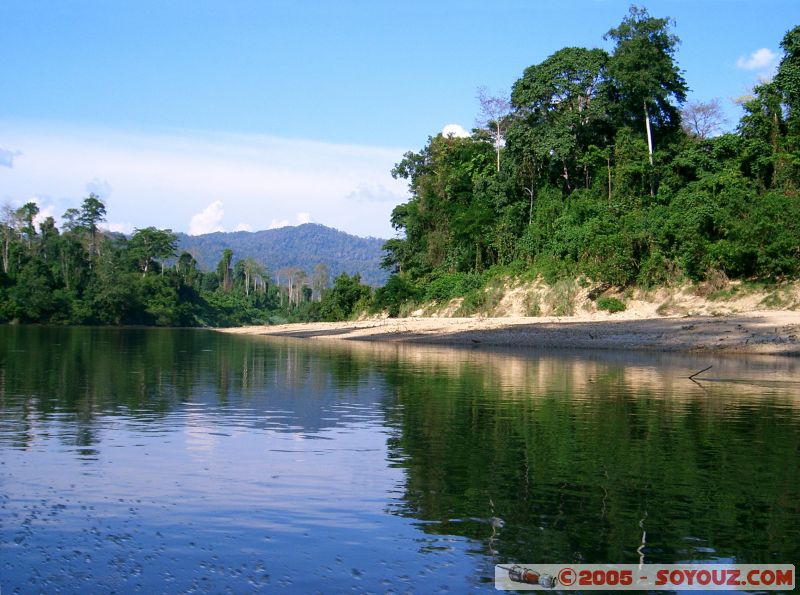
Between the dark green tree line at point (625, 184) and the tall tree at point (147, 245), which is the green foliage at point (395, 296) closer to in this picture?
the dark green tree line at point (625, 184)

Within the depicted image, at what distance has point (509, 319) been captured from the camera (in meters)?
45.5

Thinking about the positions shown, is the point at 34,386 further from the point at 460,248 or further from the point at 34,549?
the point at 460,248

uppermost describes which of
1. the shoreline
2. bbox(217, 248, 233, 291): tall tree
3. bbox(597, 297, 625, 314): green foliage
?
bbox(217, 248, 233, 291): tall tree

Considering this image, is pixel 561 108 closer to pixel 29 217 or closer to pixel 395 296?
pixel 395 296

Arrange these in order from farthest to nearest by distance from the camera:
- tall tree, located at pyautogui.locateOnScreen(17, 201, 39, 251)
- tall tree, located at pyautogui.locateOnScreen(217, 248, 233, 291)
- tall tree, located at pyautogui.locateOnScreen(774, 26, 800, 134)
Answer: tall tree, located at pyautogui.locateOnScreen(217, 248, 233, 291) < tall tree, located at pyautogui.locateOnScreen(17, 201, 39, 251) < tall tree, located at pyautogui.locateOnScreen(774, 26, 800, 134)

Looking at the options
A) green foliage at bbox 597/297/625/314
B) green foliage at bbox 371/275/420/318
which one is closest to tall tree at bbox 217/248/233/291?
green foliage at bbox 371/275/420/318

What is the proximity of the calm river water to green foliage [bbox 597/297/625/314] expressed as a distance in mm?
21398

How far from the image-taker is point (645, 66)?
48969 millimetres

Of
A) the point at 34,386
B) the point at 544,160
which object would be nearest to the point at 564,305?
the point at 544,160

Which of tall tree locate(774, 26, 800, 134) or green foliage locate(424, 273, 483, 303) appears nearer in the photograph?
→ tall tree locate(774, 26, 800, 134)

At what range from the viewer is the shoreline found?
31.3m

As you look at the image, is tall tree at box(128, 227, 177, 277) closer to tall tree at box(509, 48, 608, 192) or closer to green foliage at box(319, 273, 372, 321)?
green foliage at box(319, 273, 372, 321)

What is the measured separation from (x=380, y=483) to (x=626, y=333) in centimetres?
2770

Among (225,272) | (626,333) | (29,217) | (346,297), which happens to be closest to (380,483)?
(626,333)
